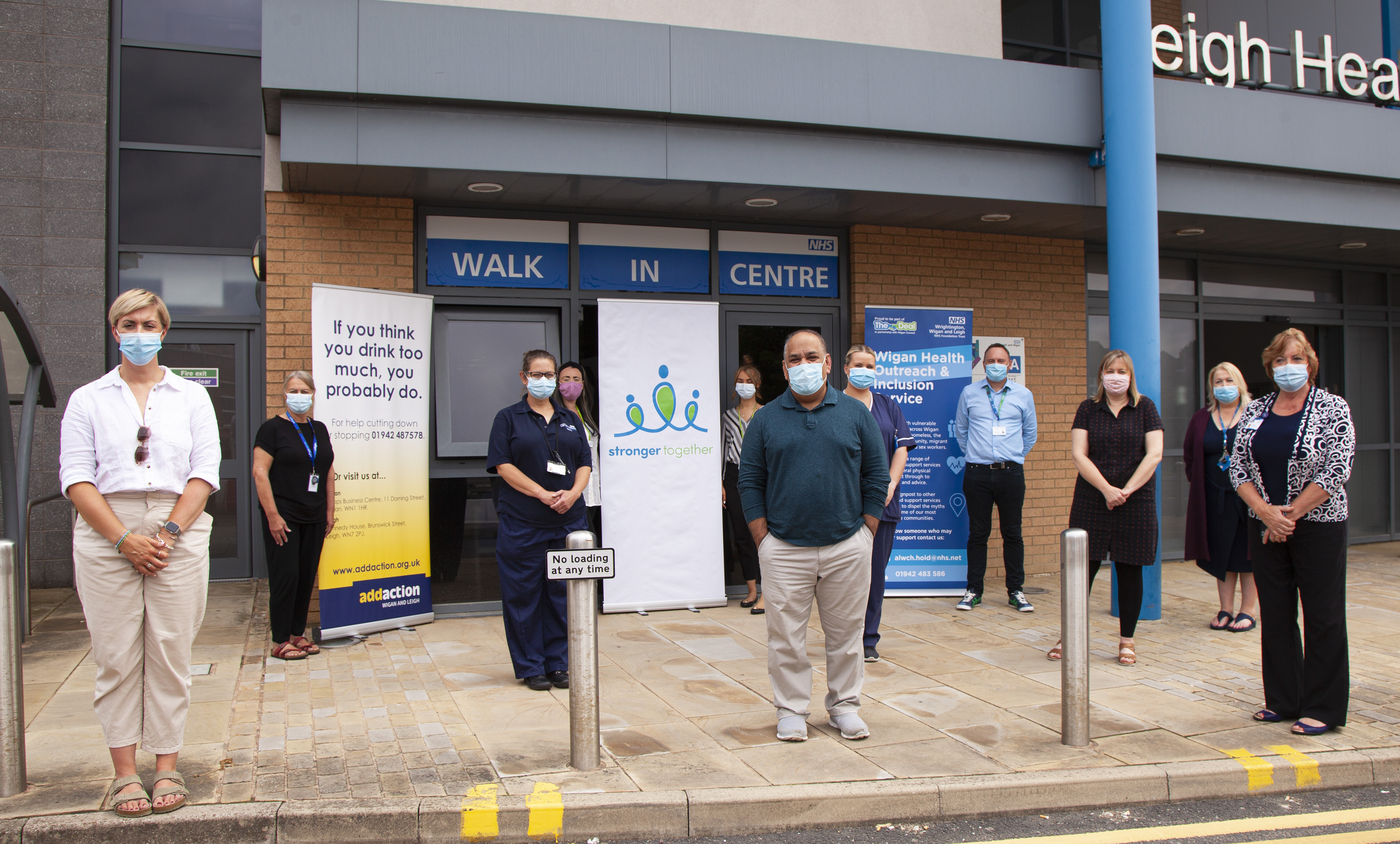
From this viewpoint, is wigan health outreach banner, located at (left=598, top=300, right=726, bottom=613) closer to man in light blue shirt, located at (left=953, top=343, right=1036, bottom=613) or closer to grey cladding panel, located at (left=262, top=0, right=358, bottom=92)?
man in light blue shirt, located at (left=953, top=343, right=1036, bottom=613)

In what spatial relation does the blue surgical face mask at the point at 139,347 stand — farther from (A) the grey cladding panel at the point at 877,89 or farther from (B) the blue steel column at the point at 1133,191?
(B) the blue steel column at the point at 1133,191

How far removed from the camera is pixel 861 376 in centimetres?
579

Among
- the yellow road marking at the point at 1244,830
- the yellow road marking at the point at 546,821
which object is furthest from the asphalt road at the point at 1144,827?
the yellow road marking at the point at 546,821

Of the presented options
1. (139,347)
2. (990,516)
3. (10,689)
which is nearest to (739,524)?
(990,516)

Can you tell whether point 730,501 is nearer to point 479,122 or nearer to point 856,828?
point 479,122

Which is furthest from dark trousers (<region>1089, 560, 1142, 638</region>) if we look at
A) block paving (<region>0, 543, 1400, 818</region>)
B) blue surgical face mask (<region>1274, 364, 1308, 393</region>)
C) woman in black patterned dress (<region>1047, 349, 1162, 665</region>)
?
blue surgical face mask (<region>1274, 364, 1308, 393</region>)

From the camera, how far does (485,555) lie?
25.1 feet

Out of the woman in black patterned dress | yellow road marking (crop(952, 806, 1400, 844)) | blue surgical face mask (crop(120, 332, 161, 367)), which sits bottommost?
yellow road marking (crop(952, 806, 1400, 844))

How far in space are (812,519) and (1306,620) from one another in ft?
8.27

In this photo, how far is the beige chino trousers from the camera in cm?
369

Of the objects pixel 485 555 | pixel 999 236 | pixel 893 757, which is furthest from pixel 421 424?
pixel 999 236

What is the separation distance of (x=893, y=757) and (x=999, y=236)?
240 inches

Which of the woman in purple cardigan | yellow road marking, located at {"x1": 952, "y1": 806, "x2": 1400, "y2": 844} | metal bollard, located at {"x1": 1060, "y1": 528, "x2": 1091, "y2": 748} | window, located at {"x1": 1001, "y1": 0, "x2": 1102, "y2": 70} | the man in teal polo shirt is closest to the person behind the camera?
yellow road marking, located at {"x1": 952, "y1": 806, "x2": 1400, "y2": 844}

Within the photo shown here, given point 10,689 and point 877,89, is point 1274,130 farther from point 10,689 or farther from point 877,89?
point 10,689
